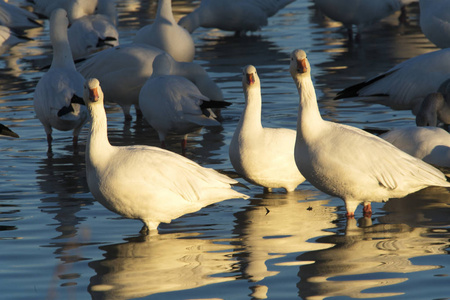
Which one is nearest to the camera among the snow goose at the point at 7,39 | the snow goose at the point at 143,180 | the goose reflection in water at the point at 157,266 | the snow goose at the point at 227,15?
the goose reflection in water at the point at 157,266

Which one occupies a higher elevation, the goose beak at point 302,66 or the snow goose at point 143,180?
the goose beak at point 302,66

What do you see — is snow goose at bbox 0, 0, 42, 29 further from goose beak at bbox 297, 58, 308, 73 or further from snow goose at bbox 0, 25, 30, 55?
goose beak at bbox 297, 58, 308, 73

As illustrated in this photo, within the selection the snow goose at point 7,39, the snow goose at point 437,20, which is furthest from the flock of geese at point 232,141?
the snow goose at point 7,39

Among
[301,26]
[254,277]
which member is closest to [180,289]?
[254,277]

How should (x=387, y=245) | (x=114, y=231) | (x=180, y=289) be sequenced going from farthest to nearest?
Result: (x=114, y=231), (x=387, y=245), (x=180, y=289)

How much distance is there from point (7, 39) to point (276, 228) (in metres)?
9.04

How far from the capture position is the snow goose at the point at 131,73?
33.8ft

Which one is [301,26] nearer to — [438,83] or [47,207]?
[438,83]

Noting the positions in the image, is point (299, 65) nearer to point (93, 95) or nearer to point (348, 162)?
point (348, 162)

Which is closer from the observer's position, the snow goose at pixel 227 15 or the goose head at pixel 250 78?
the goose head at pixel 250 78

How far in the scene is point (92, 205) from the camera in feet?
23.0

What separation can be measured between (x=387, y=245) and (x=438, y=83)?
404cm

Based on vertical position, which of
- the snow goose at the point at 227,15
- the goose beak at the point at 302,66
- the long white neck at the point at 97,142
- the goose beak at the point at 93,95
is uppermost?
the goose beak at the point at 302,66

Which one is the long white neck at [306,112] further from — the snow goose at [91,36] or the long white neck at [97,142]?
the snow goose at [91,36]
